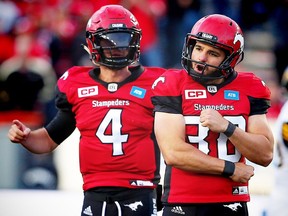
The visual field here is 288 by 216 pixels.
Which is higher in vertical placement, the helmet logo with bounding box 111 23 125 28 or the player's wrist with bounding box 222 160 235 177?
the helmet logo with bounding box 111 23 125 28

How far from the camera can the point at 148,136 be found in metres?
6.07

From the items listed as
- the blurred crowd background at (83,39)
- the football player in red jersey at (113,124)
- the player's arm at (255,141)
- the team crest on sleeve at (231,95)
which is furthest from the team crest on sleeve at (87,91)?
the blurred crowd background at (83,39)

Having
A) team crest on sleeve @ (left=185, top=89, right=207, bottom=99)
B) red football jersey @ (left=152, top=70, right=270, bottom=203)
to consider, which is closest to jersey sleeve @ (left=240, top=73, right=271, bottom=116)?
red football jersey @ (left=152, top=70, right=270, bottom=203)

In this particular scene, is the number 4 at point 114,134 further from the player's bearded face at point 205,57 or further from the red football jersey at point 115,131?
the player's bearded face at point 205,57

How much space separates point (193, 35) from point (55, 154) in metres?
4.12

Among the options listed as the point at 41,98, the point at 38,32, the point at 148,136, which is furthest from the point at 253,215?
the point at 38,32

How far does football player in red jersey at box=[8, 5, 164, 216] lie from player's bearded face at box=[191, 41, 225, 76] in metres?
0.72

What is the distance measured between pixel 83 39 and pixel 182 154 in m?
6.59

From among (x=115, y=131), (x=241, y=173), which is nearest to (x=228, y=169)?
(x=241, y=173)

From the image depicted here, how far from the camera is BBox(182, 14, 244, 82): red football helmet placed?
17.7 ft

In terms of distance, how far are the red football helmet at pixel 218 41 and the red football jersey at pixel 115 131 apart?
0.70 meters

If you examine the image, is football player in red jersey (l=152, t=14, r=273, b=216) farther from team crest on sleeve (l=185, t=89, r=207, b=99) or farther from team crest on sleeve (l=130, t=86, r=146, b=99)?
team crest on sleeve (l=130, t=86, r=146, b=99)

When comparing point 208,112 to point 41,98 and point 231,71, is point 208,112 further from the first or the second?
point 41,98

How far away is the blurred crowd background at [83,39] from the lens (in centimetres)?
1156
